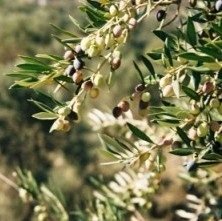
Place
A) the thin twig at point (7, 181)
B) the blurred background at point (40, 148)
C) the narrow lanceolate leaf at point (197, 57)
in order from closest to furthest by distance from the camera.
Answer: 1. the narrow lanceolate leaf at point (197, 57)
2. the thin twig at point (7, 181)
3. the blurred background at point (40, 148)

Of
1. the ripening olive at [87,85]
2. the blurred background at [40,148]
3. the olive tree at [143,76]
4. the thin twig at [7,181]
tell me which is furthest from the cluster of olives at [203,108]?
the blurred background at [40,148]

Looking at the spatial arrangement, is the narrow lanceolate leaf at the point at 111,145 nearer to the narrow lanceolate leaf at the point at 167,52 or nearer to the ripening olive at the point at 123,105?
the ripening olive at the point at 123,105

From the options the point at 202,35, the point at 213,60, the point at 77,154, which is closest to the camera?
the point at 213,60

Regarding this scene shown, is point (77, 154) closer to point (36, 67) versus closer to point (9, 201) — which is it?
point (9, 201)

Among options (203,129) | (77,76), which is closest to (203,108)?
(203,129)

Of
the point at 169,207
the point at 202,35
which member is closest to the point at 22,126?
the point at 169,207

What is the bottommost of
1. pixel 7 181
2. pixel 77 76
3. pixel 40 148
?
pixel 40 148

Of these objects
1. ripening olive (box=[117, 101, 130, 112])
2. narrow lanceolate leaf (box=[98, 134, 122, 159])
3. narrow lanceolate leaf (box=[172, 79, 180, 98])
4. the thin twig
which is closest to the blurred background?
the thin twig

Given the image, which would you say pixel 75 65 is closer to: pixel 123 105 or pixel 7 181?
pixel 123 105

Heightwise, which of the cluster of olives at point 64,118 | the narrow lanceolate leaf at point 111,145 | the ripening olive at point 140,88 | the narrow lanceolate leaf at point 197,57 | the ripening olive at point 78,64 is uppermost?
the ripening olive at point 78,64

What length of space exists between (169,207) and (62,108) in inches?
422

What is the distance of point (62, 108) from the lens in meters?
0.68

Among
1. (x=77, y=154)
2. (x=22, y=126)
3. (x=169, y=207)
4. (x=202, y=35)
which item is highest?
(x=202, y=35)

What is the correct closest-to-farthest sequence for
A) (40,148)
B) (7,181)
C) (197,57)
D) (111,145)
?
(197,57) < (111,145) < (7,181) < (40,148)
